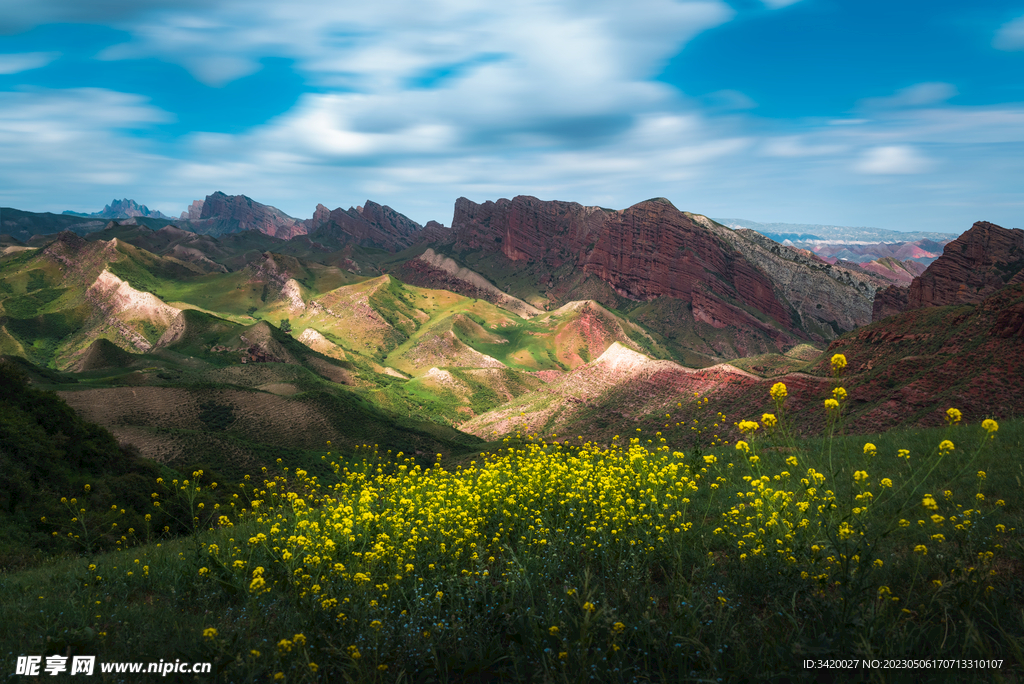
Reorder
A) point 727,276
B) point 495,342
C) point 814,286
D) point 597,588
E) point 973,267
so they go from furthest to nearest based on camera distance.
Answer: point 814,286 < point 727,276 < point 495,342 < point 973,267 < point 597,588

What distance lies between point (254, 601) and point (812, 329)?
183 metres

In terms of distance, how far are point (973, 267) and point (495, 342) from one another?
108141 mm

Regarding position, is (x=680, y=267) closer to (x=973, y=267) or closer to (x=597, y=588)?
(x=973, y=267)

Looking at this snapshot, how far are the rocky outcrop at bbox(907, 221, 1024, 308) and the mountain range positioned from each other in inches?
13.5

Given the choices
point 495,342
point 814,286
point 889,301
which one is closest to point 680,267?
point 814,286

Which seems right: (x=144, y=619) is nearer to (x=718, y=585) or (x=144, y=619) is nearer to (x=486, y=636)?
(x=486, y=636)

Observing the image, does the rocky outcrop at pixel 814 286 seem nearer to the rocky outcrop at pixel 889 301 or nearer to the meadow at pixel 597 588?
the rocky outcrop at pixel 889 301

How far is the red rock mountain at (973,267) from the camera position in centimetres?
9600

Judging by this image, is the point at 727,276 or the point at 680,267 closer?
the point at 727,276

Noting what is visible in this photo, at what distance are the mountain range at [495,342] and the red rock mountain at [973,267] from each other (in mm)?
325

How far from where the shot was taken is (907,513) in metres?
7.23

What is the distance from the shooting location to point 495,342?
143m

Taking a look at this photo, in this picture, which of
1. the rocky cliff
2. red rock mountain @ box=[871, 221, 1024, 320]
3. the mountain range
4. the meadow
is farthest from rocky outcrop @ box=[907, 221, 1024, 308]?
the meadow

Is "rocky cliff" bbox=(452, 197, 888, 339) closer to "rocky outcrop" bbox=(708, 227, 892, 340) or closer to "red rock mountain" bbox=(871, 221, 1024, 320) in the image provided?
"rocky outcrop" bbox=(708, 227, 892, 340)
